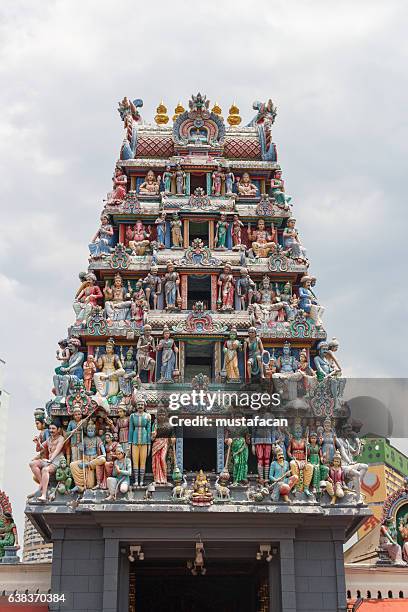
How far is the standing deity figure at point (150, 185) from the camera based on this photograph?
28234 millimetres

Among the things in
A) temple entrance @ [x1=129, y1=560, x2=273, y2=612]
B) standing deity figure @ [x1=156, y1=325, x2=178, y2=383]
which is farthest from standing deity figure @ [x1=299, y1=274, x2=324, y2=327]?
temple entrance @ [x1=129, y1=560, x2=273, y2=612]

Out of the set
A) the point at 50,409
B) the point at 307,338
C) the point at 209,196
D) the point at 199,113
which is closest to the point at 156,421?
the point at 50,409

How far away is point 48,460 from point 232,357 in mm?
6347

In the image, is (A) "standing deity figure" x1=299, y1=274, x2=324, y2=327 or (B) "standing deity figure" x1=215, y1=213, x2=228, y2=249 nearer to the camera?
(A) "standing deity figure" x1=299, y1=274, x2=324, y2=327

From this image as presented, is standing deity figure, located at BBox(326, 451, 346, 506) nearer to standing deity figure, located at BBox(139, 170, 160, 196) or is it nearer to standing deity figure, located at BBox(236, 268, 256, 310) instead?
standing deity figure, located at BBox(236, 268, 256, 310)

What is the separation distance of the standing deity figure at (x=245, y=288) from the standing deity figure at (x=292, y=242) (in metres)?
2.20

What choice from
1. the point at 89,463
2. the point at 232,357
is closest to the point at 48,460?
the point at 89,463

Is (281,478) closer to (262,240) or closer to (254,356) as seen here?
(254,356)

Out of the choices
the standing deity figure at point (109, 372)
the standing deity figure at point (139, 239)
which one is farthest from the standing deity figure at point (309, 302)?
the standing deity figure at point (109, 372)

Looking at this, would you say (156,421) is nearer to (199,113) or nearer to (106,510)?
(106,510)

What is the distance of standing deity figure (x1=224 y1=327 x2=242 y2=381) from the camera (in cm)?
2319

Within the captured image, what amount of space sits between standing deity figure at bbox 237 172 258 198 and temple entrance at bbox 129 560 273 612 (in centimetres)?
1352

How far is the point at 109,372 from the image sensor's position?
917 inches

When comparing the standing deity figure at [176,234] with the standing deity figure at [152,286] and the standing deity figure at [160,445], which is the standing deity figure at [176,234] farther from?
the standing deity figure at [160,445]
